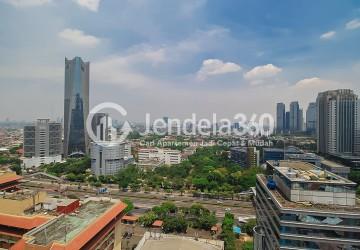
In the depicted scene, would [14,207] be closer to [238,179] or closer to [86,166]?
[238,179]

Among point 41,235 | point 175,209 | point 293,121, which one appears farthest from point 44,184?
point 293,121

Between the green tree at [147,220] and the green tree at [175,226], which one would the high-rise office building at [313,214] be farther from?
the green tree at [147,220]

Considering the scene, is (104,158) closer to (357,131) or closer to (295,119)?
(357,131)

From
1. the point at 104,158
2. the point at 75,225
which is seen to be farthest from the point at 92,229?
the point at 104,158

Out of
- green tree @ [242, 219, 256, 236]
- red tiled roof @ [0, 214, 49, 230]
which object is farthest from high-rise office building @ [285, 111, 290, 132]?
red tiled roof @ [0, 214, 49, 230]

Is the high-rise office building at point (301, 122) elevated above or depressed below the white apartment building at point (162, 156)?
above

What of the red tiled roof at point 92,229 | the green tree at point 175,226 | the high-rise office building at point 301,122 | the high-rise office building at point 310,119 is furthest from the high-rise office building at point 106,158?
the high-rise office building at point 301,122

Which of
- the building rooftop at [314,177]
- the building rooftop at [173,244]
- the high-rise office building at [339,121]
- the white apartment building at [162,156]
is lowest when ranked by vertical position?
the building rooftop at [173,244]
